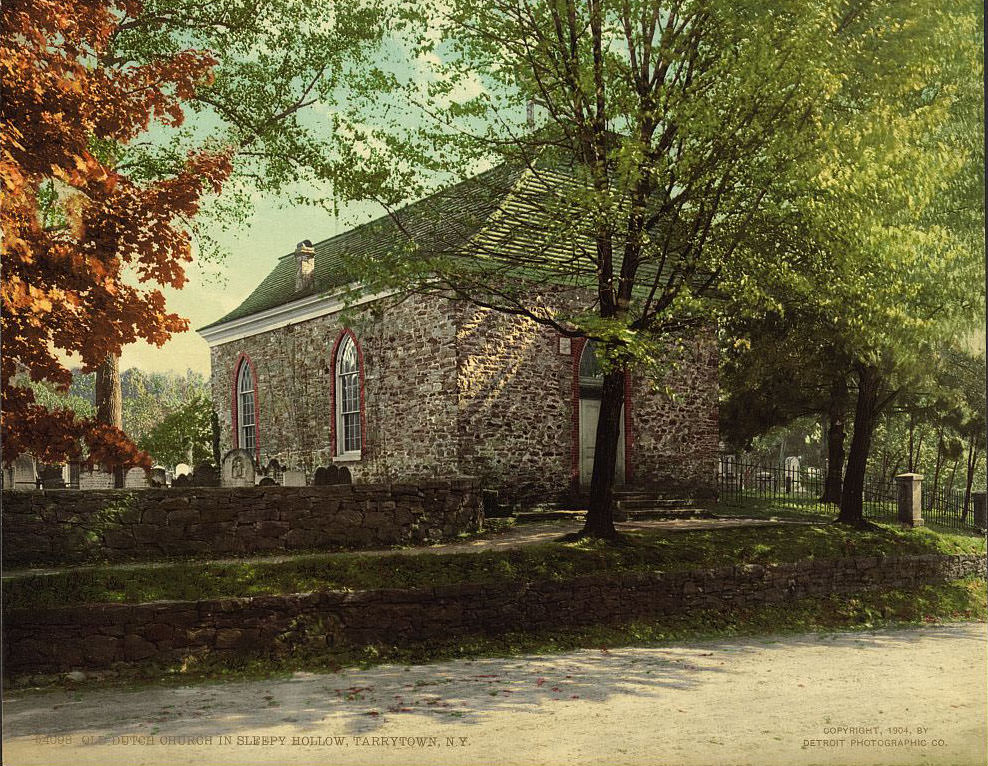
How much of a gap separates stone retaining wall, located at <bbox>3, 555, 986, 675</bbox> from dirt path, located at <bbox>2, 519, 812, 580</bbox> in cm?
115

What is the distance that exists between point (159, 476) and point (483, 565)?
13.8ft

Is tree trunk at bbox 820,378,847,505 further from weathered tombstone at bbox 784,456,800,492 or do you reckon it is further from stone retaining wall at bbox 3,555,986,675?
weathered tombstone at bbox 784,456,800,492

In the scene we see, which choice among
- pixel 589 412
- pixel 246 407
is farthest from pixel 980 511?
pixel 246 407

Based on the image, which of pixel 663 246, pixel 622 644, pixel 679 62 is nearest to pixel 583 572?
pixel 622 644

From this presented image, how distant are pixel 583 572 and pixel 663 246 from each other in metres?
3.98

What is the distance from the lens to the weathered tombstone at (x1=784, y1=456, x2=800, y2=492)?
14438 mm

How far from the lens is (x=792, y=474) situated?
14758mm

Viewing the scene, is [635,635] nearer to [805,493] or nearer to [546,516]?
[546,516]

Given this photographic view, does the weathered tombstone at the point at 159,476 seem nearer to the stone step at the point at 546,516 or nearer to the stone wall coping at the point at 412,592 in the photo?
the stone wall coping at the point at 412,592

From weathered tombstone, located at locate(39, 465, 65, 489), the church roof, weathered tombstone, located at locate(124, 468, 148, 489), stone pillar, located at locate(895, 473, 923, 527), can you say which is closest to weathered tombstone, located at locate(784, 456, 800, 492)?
stone pillar, located at locate(895, 473, 923, 527)

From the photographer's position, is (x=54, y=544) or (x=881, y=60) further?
(x=881, y=60)

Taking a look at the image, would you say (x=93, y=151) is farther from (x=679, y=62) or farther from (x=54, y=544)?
(x=679, y=62)

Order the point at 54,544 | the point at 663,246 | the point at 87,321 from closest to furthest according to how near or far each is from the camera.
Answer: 1. the point at 87,321
2. the point at 54,544
3. the point at 663,246

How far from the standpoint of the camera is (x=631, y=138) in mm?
10445
